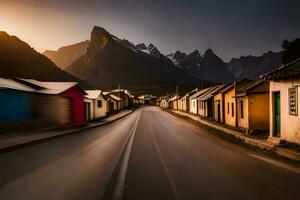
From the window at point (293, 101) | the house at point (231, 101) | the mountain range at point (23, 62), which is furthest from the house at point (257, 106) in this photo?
the mountain range at point (23, 62)

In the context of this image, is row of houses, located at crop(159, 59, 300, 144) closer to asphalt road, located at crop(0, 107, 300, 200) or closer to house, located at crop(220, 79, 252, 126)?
house, located at crop(220, 79, 252, 126)

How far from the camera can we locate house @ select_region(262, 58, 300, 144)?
1290cm

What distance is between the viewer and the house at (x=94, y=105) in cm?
3673

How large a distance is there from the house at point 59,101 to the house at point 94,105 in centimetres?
408

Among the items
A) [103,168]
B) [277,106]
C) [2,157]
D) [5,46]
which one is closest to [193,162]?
[103,168]

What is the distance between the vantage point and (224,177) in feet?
24.3

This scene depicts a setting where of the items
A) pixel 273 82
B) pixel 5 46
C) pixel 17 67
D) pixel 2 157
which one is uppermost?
pixel 5 46

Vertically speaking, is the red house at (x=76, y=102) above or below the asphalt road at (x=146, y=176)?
above

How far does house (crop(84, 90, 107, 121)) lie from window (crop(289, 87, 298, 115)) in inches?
1031

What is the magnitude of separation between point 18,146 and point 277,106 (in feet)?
44.6

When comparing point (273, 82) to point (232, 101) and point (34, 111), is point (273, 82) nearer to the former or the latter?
point (232, 101)

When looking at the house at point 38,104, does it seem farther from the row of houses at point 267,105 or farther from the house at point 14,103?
the row of houses at point 267,105

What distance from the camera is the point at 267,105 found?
69.8ft

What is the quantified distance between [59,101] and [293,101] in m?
19.9
